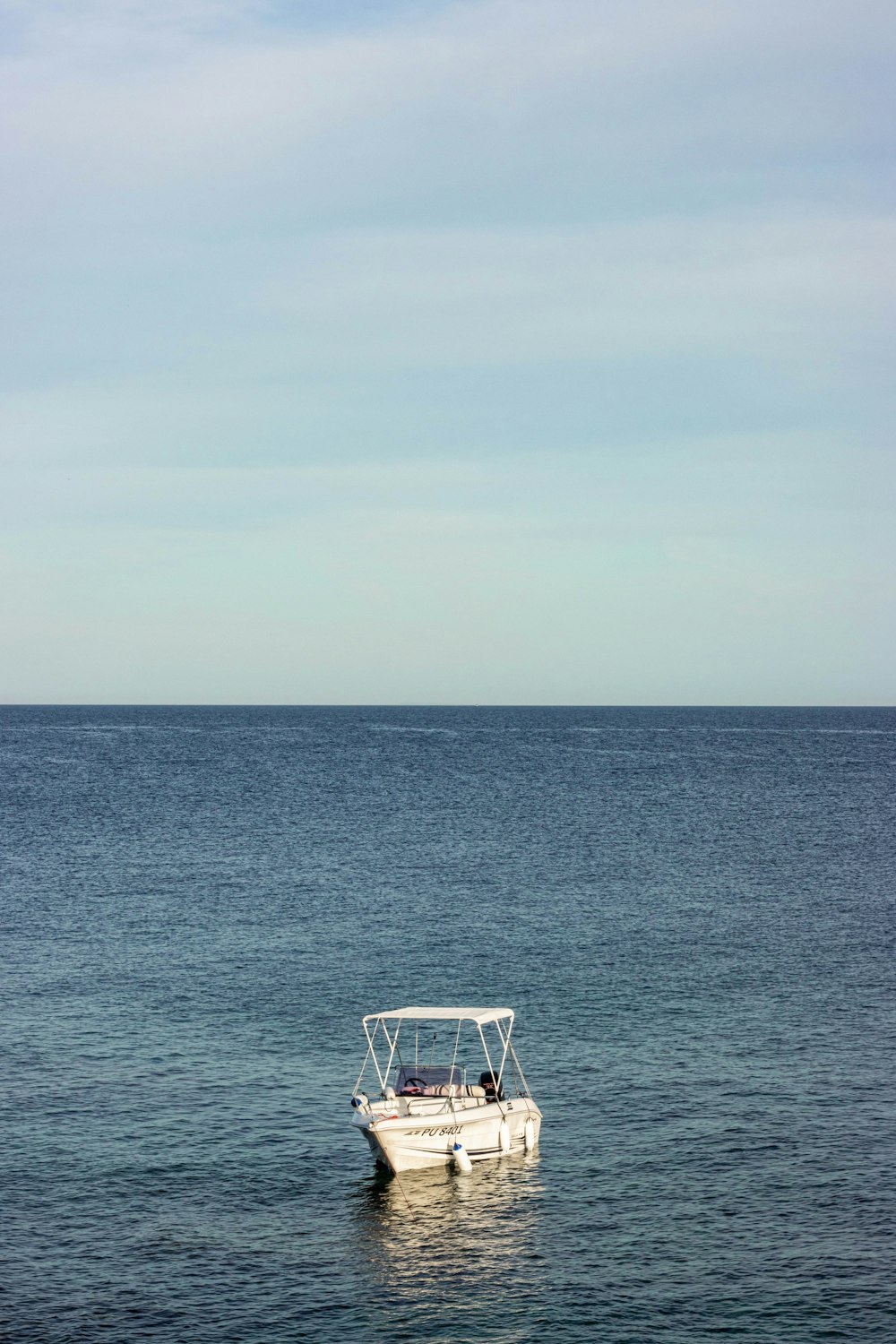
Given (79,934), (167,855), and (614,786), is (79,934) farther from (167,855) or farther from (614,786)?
(614,786)

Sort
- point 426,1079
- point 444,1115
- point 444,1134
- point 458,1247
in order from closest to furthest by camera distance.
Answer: point 458,1247
point 444,1134
point 444,1115
point 426,1079

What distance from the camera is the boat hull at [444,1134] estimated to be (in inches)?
1962

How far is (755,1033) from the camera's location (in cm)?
6575

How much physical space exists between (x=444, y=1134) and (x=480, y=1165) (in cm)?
184

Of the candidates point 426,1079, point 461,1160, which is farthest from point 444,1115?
point 426,1079

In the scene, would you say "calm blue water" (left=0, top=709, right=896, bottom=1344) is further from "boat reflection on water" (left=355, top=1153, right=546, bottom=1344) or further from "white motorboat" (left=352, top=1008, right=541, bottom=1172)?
"white motorboat" (left=352, top=1008, right=541, bottom=1172)

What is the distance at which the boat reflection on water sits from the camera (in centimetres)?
3956

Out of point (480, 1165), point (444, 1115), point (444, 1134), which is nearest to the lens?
point (444, 1134)

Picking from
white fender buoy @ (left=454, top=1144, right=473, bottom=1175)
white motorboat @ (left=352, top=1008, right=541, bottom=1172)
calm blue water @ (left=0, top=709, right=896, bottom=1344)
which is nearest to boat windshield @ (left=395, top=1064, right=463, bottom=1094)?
white motorboat @ (left=352, top=1008, right=541, bottom=1172)

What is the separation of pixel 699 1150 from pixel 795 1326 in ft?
41.2

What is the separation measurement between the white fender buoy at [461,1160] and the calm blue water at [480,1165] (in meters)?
0.57

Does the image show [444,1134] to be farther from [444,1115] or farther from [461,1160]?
[461,1160]

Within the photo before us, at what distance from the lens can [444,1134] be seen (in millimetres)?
51125

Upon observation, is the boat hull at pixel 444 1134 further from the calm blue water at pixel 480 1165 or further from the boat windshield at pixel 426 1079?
the boat windshield at pixel 426 1079
